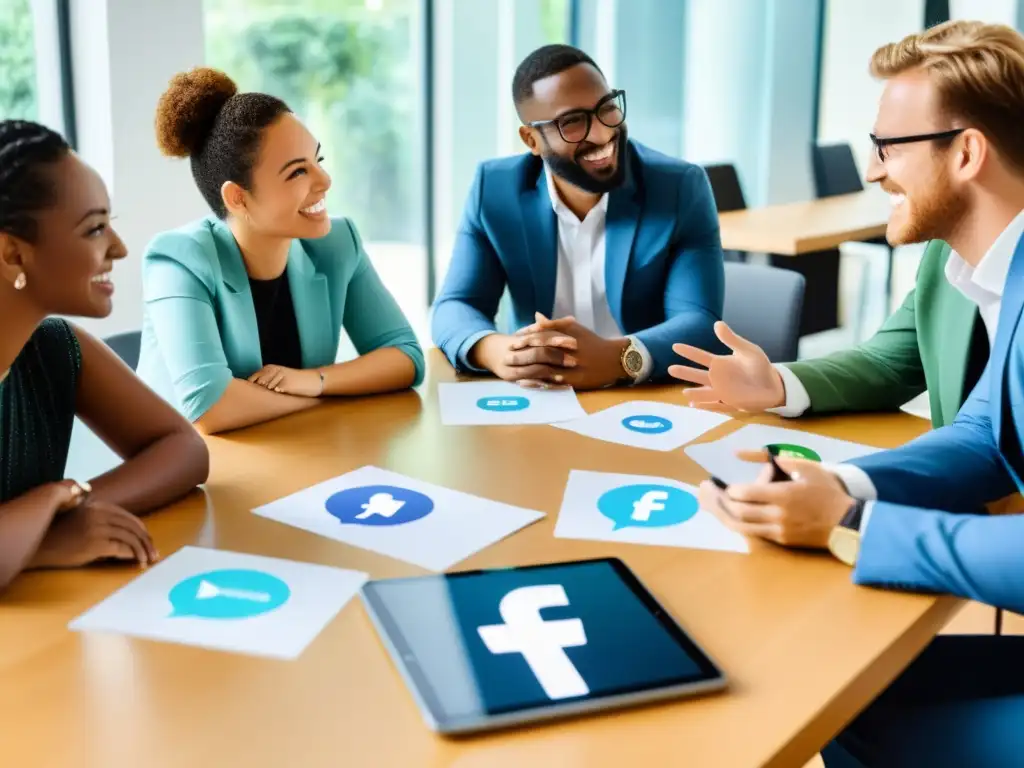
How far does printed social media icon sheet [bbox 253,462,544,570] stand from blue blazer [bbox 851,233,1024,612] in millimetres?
459

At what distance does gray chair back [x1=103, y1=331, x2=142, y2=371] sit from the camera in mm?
2102

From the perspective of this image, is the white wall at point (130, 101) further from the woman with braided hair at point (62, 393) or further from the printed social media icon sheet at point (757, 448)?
the printed social media icon sheet at point (757, 448)

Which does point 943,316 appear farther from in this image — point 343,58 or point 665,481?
point 343,58

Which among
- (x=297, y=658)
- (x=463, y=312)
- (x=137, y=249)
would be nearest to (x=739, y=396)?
(x=463, y=312)

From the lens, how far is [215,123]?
204cm

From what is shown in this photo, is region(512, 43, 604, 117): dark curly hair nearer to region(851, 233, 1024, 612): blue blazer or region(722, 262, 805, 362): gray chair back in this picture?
region(722, 262, 805, 362): gray chair back

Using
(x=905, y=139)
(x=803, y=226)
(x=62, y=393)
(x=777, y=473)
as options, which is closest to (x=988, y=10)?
(x=803, y=226)

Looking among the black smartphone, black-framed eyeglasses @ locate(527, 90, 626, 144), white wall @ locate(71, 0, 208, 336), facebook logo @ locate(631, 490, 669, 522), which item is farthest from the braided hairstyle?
white wall @ locate(71, 0, 208, 336)

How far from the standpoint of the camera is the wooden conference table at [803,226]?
160 inches

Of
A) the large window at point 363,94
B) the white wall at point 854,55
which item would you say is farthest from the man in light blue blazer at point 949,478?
the white wall at point 854,55

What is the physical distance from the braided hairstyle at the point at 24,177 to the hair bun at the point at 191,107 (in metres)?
0.75

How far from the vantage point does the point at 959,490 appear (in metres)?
1.50

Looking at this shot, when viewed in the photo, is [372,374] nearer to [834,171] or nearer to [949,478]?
[949,478]

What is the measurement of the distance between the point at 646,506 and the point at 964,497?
45 centimetres
